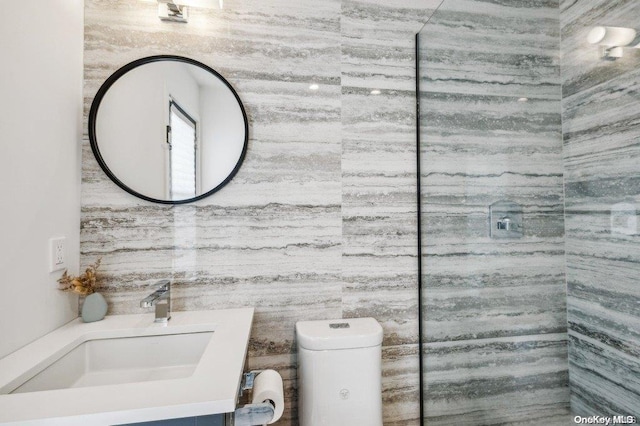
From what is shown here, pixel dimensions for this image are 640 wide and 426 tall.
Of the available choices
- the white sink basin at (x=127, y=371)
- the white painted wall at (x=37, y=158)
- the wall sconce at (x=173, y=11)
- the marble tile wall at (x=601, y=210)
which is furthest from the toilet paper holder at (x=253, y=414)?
the wall sconce at (x=173, y=11)

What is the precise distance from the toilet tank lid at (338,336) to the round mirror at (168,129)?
0.68 m

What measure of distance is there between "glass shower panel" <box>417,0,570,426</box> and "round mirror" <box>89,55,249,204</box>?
0.88 metres

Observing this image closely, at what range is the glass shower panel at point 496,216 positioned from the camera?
1021 millimetres

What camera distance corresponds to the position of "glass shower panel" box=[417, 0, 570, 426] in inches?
40.2

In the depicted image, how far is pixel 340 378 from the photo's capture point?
1.20 metres

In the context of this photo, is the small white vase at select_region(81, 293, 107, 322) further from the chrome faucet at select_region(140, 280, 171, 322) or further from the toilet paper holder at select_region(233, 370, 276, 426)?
the toilet paper holder at select_region(233, 370, 276, 426)

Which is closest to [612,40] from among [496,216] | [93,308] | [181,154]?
[496,216]

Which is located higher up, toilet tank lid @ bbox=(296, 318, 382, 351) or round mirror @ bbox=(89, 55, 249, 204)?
round mirror @ bbox=(89, 55, 249, 204)

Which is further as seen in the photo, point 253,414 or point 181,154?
point 181,154

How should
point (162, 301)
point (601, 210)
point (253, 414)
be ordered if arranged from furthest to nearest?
point (162, 301) < point (601, 210) < point (253, 414)

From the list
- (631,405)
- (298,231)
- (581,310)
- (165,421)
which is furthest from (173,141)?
(631,405)

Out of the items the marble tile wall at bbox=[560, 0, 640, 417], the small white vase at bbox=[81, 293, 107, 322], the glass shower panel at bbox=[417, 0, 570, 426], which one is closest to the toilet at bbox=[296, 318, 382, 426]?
the glass shower panel at bbox=[417, 0, 570, 426]

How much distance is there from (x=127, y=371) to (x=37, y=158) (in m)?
0.75

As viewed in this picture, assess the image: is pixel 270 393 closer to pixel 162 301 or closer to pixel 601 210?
pixel 162 301
